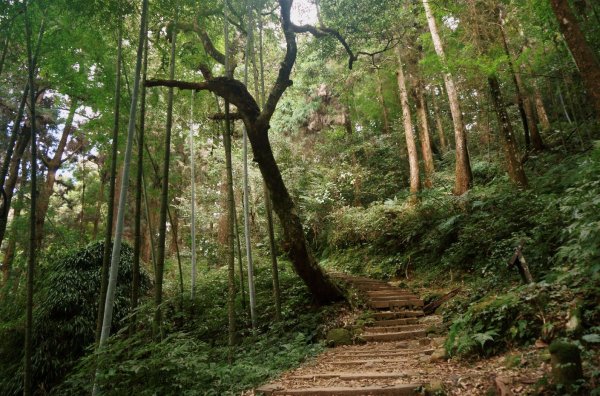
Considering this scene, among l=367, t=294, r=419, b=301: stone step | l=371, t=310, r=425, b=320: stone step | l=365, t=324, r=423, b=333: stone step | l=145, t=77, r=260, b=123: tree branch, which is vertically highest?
l=145, t=77, r=260, b=123: tree branch

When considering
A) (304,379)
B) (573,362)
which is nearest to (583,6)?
(573,362)

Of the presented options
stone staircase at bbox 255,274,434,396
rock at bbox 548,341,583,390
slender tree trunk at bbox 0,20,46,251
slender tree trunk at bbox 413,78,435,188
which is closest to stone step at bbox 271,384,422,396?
stone staircase at bbox 255,274,434,396

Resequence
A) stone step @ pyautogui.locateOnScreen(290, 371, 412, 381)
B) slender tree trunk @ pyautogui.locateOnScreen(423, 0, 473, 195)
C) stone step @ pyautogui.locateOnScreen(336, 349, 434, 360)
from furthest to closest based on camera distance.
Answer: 1. slender tree trunk @ pyautogui.locateOnScreen(423, 0, 473, 195)
2. stone step @ pyautogui.locateOnScreen(336, 349, 434, 360)
3. stone step @ pyautogui.locateOnScreen(290, 371, 412, 381)

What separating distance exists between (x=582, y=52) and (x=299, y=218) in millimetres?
4755

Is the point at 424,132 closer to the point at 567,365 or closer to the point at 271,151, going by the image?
the point at 271,151

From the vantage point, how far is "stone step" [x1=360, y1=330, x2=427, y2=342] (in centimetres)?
586

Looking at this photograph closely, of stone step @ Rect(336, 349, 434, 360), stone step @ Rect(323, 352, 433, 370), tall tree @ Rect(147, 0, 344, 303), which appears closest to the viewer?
stone step @ Rect(323, 352, 433, 370)

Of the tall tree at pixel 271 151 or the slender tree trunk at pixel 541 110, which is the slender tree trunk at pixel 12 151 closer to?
the tall tree at pixel 271 151

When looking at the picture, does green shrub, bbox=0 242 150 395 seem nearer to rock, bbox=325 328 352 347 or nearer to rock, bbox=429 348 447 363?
rock, bbox=325 328 352 347

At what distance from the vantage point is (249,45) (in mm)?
6988

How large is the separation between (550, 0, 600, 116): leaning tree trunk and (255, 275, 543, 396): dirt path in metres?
3.17

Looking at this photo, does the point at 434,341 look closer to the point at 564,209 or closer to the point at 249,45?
the point at 564,209

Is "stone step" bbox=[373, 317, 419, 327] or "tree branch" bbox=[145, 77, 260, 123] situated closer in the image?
"tree branch" bbox=[145, 77, 260, 123]

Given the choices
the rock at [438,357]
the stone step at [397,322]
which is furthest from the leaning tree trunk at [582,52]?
the stone step at [397,322]
